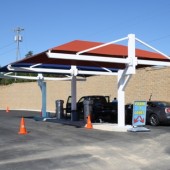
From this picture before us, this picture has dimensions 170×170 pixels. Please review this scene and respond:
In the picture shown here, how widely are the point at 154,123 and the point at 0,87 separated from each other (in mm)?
34605

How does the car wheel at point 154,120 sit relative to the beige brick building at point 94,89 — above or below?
below

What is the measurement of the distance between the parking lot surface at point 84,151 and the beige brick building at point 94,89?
11.2 m

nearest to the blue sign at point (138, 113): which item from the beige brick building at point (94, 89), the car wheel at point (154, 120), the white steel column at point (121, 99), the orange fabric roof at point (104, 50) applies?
the white steel column at point (121, 99)

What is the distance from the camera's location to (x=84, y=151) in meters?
11.5

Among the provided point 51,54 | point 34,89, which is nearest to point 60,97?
point 34,89

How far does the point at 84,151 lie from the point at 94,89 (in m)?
23.2

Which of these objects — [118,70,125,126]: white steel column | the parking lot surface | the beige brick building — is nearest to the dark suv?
[118,70,125,126]: white steel column

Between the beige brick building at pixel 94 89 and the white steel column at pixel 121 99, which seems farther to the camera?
the beige brick building at pixel 94 89

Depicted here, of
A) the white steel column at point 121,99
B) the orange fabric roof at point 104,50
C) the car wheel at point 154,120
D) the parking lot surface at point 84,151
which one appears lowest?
the parking lot surface at point 84,151

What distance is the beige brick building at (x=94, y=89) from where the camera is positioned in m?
26.8

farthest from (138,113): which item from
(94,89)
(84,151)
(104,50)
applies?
(94,89)

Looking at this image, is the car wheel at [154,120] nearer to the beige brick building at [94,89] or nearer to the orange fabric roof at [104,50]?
the orange fabric roof at [104,50]

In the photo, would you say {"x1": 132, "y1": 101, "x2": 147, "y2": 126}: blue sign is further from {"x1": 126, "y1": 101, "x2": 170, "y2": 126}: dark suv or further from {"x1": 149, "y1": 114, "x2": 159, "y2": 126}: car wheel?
{"x1": 149, "y1": 114, "x2": 159, "y2": 126}: car wheel

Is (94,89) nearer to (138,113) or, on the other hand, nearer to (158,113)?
(158,113)
